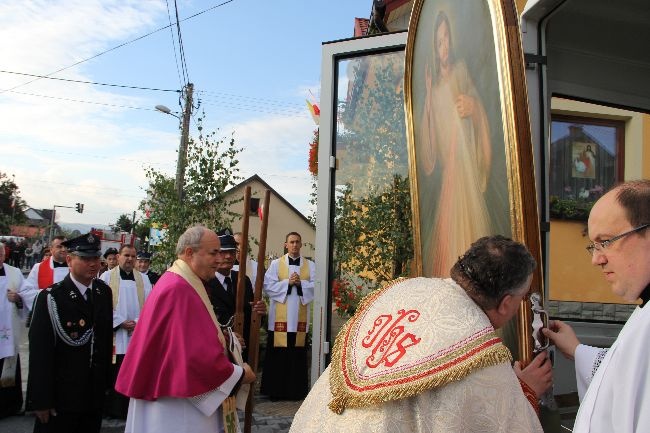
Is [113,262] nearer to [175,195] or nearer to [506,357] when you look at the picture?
[175,195]

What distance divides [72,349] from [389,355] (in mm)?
3293

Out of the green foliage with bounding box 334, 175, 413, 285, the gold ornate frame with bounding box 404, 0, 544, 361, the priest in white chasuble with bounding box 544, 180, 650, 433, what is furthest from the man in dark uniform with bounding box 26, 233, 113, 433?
the priest in white chasuble with bounding box 544, 180, 650, 433

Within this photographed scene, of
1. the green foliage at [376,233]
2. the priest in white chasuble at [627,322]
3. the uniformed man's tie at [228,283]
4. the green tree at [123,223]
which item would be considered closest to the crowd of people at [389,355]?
the priest in white chasuble at [627,322]

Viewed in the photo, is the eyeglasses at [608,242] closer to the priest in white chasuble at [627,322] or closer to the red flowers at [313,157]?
the priest in white chasuble at [627,322]

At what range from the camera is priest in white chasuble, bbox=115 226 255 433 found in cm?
321

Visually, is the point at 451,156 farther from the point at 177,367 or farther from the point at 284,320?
the point at 284,320

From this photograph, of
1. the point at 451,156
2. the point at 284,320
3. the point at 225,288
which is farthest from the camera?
the point at 284,320

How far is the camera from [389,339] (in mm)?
1780

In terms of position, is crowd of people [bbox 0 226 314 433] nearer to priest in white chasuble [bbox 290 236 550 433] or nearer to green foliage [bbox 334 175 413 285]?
green foliage [bbox 334 175 413 285]

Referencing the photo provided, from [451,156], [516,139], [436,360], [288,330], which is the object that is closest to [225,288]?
[288,330]

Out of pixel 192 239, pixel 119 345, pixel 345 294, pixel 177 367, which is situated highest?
pixel 192 239

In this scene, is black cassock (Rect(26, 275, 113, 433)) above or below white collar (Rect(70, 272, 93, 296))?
below

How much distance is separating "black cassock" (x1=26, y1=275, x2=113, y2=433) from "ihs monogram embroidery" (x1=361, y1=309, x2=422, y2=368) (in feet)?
10.1

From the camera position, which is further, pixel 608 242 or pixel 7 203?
pixel 7 203
